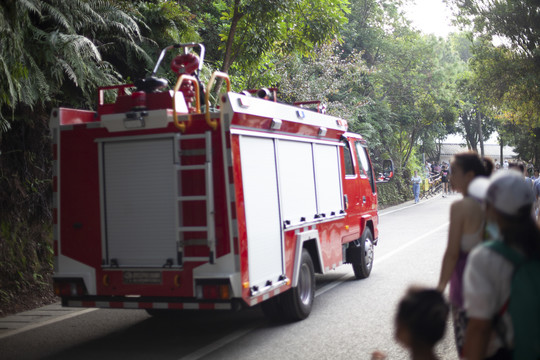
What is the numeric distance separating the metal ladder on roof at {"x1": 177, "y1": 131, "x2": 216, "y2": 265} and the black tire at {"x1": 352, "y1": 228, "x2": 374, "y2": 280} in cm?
494

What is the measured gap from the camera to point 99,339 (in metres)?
7.34

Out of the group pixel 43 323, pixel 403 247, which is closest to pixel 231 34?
pixel 403 247

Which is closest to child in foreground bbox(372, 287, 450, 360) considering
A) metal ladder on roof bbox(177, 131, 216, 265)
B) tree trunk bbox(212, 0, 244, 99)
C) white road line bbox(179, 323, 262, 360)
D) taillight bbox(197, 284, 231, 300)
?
taillight bbox(197, 284, 231, 300)

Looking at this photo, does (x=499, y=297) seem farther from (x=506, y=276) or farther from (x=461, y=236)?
(x=461, y=236)

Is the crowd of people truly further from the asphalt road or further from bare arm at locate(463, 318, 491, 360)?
the asphalt road

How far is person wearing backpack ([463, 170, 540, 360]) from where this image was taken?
2.48 meters

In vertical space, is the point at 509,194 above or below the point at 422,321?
above

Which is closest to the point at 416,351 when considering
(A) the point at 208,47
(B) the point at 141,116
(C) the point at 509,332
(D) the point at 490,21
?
(C) the point at 509,332

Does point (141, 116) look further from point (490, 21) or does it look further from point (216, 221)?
point (490, 21)

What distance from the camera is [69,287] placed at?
6809mm

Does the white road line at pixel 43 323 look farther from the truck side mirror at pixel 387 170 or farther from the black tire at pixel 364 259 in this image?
the truck side mirror at pixel 387 170

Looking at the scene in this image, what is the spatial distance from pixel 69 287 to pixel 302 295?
2.78 m

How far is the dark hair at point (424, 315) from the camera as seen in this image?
253 centimetres

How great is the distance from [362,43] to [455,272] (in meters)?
32.0
